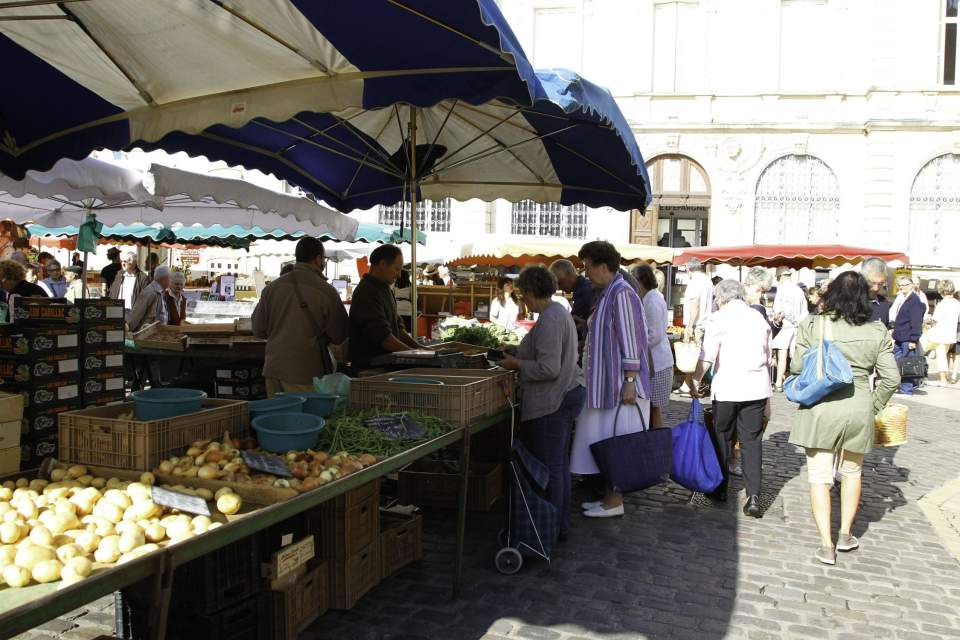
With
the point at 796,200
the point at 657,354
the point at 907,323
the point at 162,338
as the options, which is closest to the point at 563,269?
the point at 657,354

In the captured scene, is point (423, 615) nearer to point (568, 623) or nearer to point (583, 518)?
point (568, 623)

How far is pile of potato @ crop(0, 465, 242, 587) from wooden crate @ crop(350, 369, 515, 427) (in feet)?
5.23

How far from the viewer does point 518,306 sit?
1411 cm

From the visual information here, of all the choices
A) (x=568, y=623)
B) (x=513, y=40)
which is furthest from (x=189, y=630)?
(x=513, y=40)

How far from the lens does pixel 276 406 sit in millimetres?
3742

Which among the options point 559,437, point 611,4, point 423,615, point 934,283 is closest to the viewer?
point 423,615

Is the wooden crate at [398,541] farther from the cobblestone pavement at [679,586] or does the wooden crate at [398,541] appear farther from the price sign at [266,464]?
the price sign at [266,464]

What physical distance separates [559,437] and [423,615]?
138 centimetres

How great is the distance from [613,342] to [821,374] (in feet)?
4.35

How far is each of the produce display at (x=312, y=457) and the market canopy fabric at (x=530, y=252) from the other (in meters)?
10.6

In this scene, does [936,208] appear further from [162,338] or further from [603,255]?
[162,338]

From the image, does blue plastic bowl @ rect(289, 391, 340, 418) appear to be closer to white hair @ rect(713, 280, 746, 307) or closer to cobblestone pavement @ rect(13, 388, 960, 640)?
cobblestone pavement @ rect(13, 388, 960, 640)

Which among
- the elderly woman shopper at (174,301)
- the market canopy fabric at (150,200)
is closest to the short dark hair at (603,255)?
the market canopy fabric at (150,200)

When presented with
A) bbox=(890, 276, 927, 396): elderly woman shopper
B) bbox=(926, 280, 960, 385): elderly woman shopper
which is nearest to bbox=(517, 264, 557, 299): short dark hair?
bbox=(890, 276, 927, 396): elderly woman shopper
